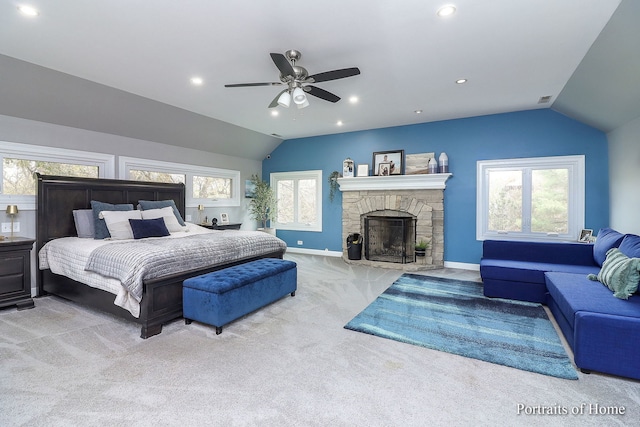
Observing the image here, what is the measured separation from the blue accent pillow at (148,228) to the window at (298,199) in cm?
358

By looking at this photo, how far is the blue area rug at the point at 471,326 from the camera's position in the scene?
2.52 metres

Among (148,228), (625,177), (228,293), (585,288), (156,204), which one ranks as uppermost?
(625,177)

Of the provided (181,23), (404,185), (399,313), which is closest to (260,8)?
(181,23)

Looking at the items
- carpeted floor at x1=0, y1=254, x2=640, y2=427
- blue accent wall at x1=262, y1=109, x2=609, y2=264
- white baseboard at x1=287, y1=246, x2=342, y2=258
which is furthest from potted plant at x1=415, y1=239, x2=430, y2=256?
carpeted floor at x1=0, y1=254, x2=640, y2=427

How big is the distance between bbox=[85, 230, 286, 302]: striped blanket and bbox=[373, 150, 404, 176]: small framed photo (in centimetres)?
352

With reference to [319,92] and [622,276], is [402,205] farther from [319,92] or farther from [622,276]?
[622,276]

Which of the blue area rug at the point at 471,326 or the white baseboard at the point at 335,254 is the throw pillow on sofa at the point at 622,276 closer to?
the blue area rug at the point at 471,326

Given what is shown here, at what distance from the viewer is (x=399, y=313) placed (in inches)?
137

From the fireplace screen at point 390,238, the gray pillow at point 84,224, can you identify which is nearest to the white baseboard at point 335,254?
the fireplace screen at point 390,238

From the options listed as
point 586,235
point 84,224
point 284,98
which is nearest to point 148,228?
point 84,224

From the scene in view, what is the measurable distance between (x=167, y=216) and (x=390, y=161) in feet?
14.1

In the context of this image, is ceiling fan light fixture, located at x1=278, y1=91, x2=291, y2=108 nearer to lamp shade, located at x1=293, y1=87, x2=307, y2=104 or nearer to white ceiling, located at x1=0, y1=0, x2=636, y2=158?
lamp shade, located at x1=293, y1=87, x2=307, y2=104

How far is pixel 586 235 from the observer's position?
4.60 meters

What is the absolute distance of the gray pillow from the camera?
13.7 feet
